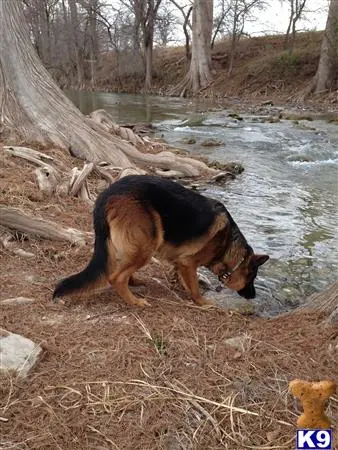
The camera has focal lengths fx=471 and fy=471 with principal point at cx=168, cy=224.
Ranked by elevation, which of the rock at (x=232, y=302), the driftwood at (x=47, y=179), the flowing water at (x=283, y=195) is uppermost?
the driftwood at (x=47, y=179)

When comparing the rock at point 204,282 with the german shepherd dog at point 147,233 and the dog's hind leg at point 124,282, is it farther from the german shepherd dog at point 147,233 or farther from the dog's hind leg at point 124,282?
the dog's hind leg at point 124,282

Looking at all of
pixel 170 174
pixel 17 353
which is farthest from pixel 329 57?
pixel 17 353

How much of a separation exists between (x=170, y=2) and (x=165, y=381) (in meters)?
43.6

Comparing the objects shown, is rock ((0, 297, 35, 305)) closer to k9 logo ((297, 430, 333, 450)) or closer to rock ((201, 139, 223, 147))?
k9 logo ((297, 430, 333, 450))

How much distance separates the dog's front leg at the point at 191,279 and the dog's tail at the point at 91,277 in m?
0.72

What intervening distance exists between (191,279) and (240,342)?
1.08 m

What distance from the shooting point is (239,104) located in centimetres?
2853

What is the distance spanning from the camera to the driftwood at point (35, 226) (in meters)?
4.96

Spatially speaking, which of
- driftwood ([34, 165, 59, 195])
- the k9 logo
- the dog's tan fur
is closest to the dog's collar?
the dog's tan fur

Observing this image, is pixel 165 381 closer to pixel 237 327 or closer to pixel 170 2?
pixel 237 327

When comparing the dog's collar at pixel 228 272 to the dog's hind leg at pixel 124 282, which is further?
the dog's collar at pixel 228 272

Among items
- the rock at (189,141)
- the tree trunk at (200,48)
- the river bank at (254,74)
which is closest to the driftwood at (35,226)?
the rock at (189,141)

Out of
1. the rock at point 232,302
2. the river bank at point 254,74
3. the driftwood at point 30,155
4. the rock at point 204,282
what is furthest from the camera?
the river bank at point 254,74

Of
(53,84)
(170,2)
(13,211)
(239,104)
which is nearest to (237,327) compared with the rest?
(13,211)
